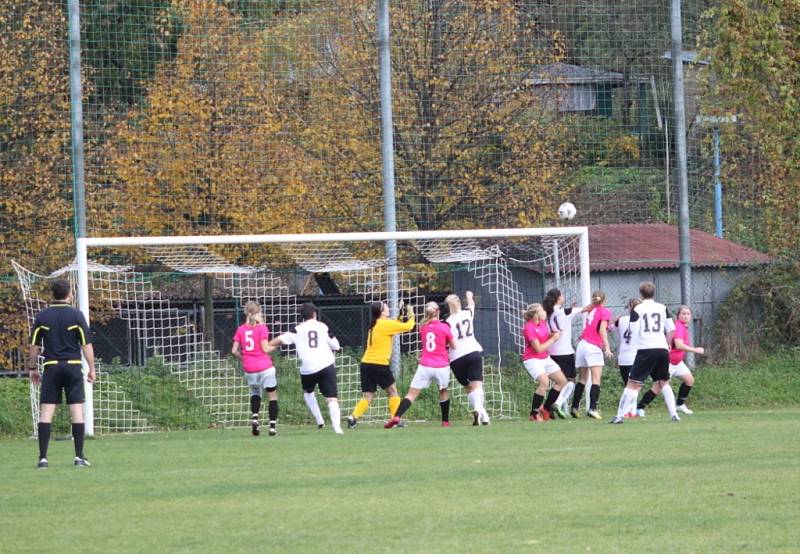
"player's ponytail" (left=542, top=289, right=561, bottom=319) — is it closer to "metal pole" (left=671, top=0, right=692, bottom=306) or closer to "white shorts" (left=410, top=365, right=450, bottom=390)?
"white shorts" (left=410, top=365, right=450, bottom=390)

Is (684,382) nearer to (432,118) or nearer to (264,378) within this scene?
(264,378)

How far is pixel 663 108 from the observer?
24.8 m

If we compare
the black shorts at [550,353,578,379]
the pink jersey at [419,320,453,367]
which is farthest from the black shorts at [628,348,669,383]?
the pink jersey at [419,320,453,367]

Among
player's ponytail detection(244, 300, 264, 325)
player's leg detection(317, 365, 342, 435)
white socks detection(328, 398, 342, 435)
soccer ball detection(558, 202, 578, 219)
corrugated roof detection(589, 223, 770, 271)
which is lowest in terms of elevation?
white socks detection(328, 398, 342, 435)

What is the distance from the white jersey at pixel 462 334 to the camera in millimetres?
19078

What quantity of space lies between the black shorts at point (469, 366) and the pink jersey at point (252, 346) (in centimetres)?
272

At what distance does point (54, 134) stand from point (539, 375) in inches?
377

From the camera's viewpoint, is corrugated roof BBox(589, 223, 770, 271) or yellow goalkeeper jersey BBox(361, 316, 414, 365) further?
corrugated roof BBox(589, 223, 770, 271)

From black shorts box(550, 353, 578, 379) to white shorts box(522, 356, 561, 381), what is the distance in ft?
0.99

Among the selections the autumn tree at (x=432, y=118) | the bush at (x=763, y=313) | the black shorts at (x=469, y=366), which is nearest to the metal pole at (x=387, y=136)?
the autumn tree at (x=432, y=118)

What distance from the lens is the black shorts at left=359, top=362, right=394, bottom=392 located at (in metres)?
19.2

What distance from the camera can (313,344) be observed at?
18.3 meters

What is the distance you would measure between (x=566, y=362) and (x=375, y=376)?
3.09 metres

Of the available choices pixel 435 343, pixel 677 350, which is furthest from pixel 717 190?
pixel 435 343
